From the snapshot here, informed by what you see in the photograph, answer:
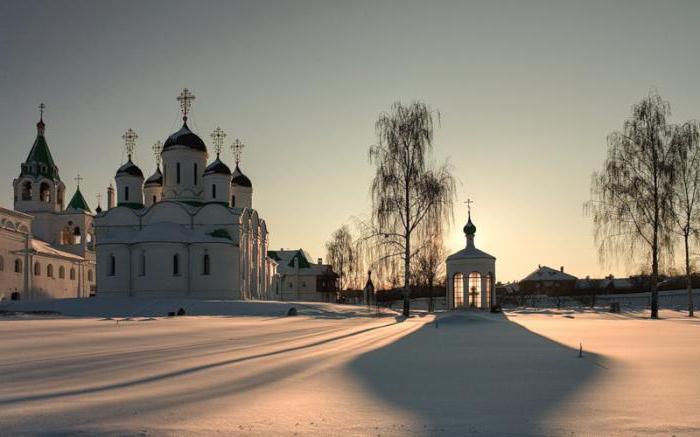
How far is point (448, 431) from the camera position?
18.1 feet

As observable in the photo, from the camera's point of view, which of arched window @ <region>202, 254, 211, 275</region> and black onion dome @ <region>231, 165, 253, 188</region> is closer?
arched window @ <region>202, 254, 211, 275</region>

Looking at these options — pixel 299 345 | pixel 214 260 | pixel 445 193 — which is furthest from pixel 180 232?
pixel 299 345

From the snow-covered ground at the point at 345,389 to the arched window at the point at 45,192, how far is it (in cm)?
6218

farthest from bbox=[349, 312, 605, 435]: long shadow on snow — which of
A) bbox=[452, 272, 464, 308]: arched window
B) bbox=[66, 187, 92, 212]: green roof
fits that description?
bbox=[66, 187, 92, 212]: green roof

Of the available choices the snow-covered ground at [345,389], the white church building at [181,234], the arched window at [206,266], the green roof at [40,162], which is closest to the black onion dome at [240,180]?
the white church building at [181,234]

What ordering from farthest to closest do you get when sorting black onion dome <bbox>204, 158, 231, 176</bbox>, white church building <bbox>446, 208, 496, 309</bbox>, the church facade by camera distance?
the church facade
black onion dome <bbox>204, 158, 231, 176</bbox>
white church building <bbox>446, 208, 496, 309</bbox>

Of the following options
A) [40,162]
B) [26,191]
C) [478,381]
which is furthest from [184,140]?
[478,381]

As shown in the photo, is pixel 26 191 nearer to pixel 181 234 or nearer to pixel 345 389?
pixel 181 234

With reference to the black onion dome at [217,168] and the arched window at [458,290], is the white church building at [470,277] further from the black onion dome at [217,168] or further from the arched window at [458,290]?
the black onion dome at [217,168]

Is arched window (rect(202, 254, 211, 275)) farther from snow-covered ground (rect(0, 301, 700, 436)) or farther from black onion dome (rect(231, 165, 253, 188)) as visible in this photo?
snow-covered ground (rect(0, 301, 700, 436))

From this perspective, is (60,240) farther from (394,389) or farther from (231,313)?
(394,389)

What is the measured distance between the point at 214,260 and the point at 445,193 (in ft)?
77.2

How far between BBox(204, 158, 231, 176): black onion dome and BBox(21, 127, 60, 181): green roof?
23903 mm

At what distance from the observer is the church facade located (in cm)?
6006
